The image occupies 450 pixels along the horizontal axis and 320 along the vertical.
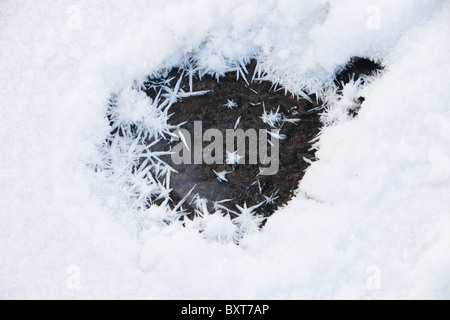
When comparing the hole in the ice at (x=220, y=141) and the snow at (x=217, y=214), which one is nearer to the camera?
the snow at (x=217, y=214)

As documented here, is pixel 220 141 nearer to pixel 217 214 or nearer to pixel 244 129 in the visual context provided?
pixel 244 129

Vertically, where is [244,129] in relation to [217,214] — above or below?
above

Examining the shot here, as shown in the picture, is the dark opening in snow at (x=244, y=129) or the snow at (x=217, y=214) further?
the dark opening in snow at (x=244, y=129)

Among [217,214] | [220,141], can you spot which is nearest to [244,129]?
[220,141]

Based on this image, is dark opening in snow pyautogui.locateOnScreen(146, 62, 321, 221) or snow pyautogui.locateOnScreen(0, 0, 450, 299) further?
dark opening in snow pyautogui.locateOnScreen(146, 62, 321, 221)

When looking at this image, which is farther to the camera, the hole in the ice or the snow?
the hole in the ice
